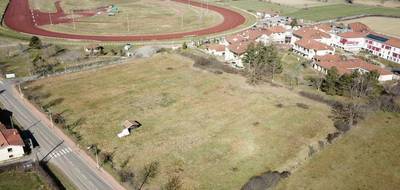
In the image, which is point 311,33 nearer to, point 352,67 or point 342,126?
point 352,67

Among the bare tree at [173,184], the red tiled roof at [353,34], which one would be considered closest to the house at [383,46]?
the red tiled roof at [353,34]

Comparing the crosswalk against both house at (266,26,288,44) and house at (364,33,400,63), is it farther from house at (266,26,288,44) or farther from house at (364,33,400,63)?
house at (364,33,400,63)

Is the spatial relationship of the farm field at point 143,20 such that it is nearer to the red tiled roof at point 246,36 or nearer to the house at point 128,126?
the red tiled roof at point 246,36

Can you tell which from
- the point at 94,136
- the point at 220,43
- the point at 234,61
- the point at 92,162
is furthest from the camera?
the point at 220,43

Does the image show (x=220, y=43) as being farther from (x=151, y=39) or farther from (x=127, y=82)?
(x=127, y=82)

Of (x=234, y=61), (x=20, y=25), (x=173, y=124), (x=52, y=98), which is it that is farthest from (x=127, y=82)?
(x=20, y=25)

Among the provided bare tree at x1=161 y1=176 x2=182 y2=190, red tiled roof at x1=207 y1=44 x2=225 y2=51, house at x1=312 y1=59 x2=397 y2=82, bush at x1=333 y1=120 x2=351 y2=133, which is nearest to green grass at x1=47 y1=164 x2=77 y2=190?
bare tree at x1=161 y1=176 x2=182 y2=190
